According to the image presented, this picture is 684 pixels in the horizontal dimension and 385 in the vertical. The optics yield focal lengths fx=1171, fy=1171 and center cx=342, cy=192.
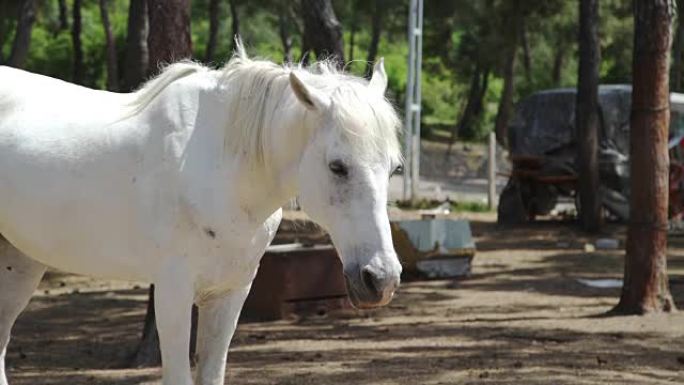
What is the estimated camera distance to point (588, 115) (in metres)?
16.7

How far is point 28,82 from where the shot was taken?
15.9ft

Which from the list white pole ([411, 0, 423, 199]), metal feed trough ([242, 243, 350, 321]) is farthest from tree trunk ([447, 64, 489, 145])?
metal feed trough ([242, 243, 350, 321])

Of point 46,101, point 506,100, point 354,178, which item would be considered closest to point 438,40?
point 506,100

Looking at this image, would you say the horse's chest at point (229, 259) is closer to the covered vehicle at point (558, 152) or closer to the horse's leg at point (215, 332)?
the horse's leg at point (215, 332)

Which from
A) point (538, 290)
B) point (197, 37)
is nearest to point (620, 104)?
point (538, 290)

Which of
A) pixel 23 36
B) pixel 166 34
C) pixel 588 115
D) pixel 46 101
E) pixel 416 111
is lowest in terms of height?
pixel 46 101

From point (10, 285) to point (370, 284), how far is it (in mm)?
1967

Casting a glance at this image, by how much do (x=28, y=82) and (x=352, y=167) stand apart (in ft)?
5.59

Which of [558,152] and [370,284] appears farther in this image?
[558,152]

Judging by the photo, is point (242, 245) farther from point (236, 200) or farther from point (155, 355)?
point (155, 355)

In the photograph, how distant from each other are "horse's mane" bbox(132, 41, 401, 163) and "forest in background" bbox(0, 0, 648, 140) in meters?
20.4

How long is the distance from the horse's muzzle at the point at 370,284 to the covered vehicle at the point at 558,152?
14587mm

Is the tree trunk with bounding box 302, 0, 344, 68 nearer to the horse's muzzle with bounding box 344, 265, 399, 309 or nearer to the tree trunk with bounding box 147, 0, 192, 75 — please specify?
the tree trunk with bounding box 147, 0, 192, 75

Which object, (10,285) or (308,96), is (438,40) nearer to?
(10,285)
